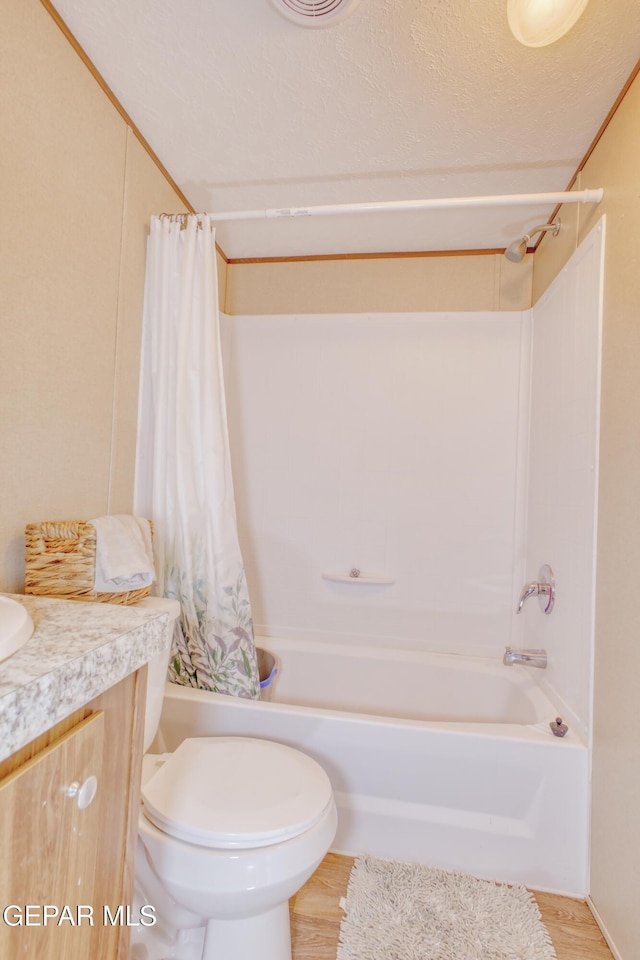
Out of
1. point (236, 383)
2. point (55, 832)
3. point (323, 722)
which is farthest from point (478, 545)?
point (55, 832)

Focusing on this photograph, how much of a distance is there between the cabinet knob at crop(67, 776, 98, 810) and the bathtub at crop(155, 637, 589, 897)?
1012 millimetres

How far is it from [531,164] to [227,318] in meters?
1.48

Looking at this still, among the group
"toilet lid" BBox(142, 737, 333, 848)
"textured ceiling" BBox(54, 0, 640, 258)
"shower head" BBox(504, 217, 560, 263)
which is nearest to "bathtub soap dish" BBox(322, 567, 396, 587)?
"toilet lid" BBox(142, 737, 333, 848)

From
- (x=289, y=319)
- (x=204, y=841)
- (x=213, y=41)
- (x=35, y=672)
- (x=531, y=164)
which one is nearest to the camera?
(x=35, y=672)

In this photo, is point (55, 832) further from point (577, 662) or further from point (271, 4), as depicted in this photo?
point (271, 4)

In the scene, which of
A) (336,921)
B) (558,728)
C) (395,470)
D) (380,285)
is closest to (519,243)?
(380,285)

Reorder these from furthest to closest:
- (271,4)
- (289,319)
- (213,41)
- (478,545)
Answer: (289,319)
(478,545)
(213,41)
(271,4)

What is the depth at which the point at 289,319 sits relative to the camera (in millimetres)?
2408

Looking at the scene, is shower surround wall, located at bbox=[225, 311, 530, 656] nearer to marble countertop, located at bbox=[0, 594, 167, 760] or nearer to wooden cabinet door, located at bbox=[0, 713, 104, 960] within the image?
marble countertop, located at bbox=[0, 594, 167, 760]

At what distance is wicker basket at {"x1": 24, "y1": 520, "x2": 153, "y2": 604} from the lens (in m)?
1.15

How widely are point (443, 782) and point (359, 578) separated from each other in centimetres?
93

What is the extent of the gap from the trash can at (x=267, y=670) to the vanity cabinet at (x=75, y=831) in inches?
51.7

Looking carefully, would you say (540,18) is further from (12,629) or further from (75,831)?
(75,831)

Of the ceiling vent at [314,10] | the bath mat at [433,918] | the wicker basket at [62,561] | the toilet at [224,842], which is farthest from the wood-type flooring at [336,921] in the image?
the ceiling vent at [314,10]
